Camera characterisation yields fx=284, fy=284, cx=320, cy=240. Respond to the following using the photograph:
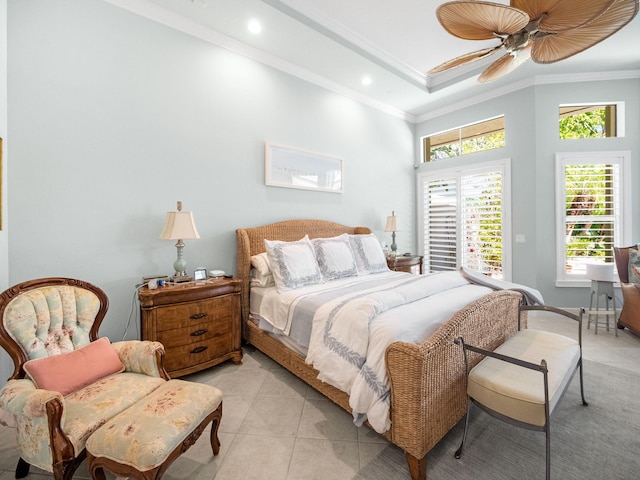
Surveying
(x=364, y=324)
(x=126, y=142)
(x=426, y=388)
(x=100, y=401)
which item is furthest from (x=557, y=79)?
(x=100, y=401)

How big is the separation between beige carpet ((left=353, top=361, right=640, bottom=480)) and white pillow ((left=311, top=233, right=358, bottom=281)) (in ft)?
5.41

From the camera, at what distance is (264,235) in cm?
330

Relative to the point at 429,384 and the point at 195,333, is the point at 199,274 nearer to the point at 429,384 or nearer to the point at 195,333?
the point at 195,333

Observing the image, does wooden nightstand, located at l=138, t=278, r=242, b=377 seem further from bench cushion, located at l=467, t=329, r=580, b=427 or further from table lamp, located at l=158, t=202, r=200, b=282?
bench cushion, located at l=467, t=329, r=580, b=427

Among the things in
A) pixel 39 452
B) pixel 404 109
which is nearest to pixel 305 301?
pixel 39 452

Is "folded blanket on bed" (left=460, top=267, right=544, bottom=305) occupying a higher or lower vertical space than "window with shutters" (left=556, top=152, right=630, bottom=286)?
lower

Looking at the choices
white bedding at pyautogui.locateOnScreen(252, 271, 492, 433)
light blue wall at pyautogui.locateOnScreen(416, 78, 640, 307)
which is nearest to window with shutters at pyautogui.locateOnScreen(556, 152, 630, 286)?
light blue wall at pyautogui.locateOnScreen(416, 78, 640, 307)

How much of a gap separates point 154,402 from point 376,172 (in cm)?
429

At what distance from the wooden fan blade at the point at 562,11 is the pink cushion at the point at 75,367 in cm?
334

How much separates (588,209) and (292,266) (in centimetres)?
435

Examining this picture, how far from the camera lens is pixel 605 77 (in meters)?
3.97

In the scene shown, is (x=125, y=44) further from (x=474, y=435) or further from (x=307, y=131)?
(x=474, y=435)

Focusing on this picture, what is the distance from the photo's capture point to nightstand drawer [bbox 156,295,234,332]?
7.47 feet

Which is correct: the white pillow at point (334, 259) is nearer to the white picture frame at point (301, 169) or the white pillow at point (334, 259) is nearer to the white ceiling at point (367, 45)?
the white picture frame at point (301, 169)
